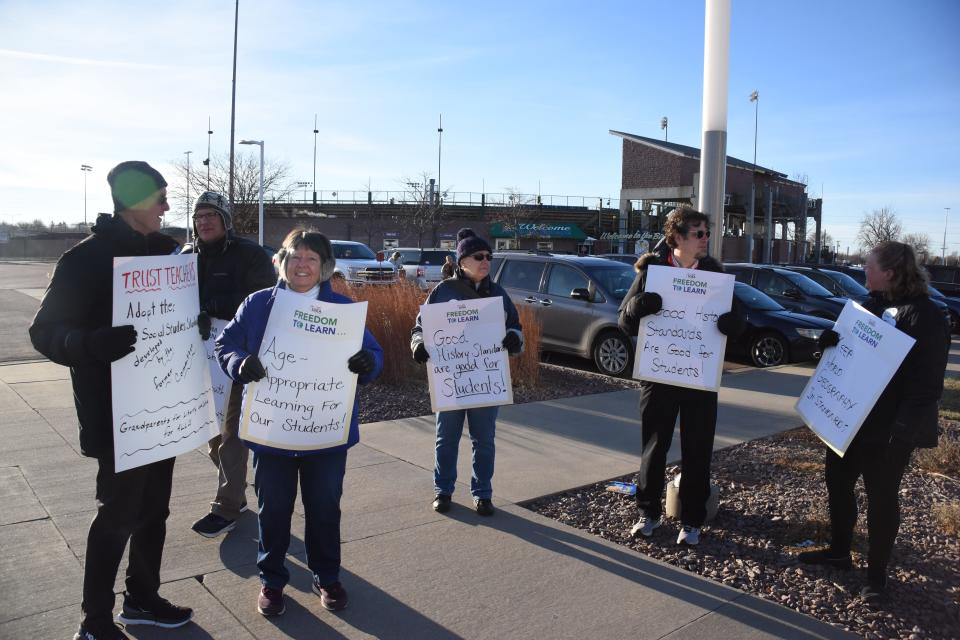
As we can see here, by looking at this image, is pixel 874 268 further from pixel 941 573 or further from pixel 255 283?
pixel 255 283

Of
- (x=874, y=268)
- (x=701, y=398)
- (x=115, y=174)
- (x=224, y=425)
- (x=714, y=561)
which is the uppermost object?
(x=115, y=174)

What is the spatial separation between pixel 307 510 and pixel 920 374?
307 cm

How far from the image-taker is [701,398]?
4469mm

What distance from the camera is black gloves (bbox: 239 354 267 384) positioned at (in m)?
3.38

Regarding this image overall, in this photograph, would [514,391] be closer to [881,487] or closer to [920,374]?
[881,487]

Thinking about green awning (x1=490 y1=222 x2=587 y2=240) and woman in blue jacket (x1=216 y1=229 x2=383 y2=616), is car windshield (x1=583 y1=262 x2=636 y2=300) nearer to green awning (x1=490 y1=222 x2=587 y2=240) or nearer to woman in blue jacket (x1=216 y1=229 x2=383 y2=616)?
woman in blue jacket (x1=216 y1=229 x2=383 y2=616)

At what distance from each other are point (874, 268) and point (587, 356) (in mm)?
7327

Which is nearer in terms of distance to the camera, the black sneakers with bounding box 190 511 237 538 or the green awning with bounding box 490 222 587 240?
the black sneakers with bounding box 190 511 237 538

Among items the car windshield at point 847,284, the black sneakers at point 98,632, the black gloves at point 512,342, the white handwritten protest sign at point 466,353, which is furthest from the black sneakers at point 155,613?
the car windshield at point 847,284

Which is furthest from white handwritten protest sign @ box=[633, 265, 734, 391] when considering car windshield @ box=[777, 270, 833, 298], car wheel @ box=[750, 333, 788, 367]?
car windshield @ box=[777, 270, 833, 298]

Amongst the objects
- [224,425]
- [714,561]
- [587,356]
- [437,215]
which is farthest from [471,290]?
[437,215]

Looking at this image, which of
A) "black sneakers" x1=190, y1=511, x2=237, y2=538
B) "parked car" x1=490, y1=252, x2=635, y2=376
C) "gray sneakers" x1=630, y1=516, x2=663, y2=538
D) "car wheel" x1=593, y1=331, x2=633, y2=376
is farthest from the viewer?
"parked car" x1=490, y1=252, x2=635, y2=376

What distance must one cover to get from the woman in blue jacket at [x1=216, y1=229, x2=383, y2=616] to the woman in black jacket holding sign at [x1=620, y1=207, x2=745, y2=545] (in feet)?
6.07

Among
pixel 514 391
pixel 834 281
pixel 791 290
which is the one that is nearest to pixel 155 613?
pixel 514 391
